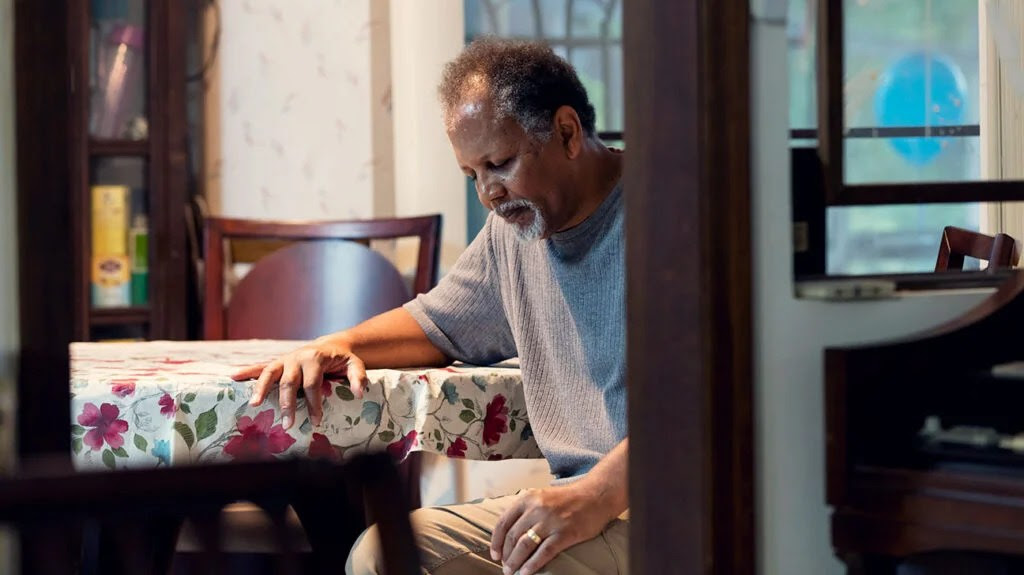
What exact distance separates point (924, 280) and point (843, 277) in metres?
0.10

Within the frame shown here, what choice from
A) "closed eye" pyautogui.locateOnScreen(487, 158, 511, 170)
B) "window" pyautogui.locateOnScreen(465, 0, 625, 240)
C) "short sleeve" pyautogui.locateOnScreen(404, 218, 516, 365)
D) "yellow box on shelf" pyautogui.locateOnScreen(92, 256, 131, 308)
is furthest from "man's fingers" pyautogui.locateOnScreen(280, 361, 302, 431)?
"yellow box on shelf" pyautogui.locateOnScreen(92, 256, 131, 308)

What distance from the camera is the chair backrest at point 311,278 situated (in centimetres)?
280

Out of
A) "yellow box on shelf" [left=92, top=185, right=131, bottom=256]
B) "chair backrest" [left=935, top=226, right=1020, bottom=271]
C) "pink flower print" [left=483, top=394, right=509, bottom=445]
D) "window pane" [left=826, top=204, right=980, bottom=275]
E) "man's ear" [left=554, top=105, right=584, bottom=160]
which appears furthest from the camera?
"yellow box on shelf" [left=92, top=185, right=131, bottom=256]

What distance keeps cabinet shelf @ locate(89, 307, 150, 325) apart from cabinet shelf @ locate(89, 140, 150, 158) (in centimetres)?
40

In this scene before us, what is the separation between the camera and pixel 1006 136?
153cm

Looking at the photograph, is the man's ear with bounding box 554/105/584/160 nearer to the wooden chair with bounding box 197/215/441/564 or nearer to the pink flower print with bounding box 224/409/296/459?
the pink flower print with bounding box 224/409/296/459

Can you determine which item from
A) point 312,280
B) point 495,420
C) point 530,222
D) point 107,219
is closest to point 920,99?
point 530,222

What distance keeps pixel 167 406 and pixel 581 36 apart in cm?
191

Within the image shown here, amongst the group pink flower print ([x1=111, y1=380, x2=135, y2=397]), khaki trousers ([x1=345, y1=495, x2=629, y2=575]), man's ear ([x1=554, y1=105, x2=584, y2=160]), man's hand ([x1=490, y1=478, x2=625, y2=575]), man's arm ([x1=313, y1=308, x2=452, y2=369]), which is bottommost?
khaki trousers ([x1=345, y1=495, x2=629, y2=575])

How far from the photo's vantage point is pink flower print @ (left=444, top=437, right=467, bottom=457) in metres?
1.86

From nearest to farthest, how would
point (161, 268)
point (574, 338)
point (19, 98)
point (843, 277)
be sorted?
point (19, 98), point (843, 277), point (574, 338), point (161, 268)

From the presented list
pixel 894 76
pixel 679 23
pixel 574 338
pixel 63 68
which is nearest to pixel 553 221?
pixel 574 338

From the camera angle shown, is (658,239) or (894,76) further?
(894,76)

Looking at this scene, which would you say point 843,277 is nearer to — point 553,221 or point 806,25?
point 806,25
